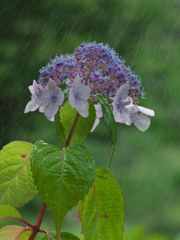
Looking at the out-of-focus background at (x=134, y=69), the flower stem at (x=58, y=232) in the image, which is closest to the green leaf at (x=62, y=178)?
the flower stem at (x=58, y=232)

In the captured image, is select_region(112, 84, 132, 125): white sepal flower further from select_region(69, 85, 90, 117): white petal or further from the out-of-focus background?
the out-of-focus background

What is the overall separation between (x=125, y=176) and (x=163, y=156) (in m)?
0.26

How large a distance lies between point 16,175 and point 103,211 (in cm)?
9

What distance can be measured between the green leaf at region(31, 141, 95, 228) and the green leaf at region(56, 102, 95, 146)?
0.04m

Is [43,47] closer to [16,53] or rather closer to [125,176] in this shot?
[16,53]

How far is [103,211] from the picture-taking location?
796mm

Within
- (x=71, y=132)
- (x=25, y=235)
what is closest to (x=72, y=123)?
(x=71, y=132)

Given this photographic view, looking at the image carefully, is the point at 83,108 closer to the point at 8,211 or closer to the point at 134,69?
the point at 8,211

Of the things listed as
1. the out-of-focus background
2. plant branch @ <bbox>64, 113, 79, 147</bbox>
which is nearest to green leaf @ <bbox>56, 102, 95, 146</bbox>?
plant branch @ <bbox>64, 113, 79, 147</bbox>

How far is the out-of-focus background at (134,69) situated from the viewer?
14.5ft

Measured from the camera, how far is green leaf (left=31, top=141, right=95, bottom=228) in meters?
0.73

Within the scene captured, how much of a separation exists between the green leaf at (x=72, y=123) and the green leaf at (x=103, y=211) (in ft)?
0.13

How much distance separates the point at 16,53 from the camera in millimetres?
5141

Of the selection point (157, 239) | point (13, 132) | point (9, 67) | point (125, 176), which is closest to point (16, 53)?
point (9, 67)
